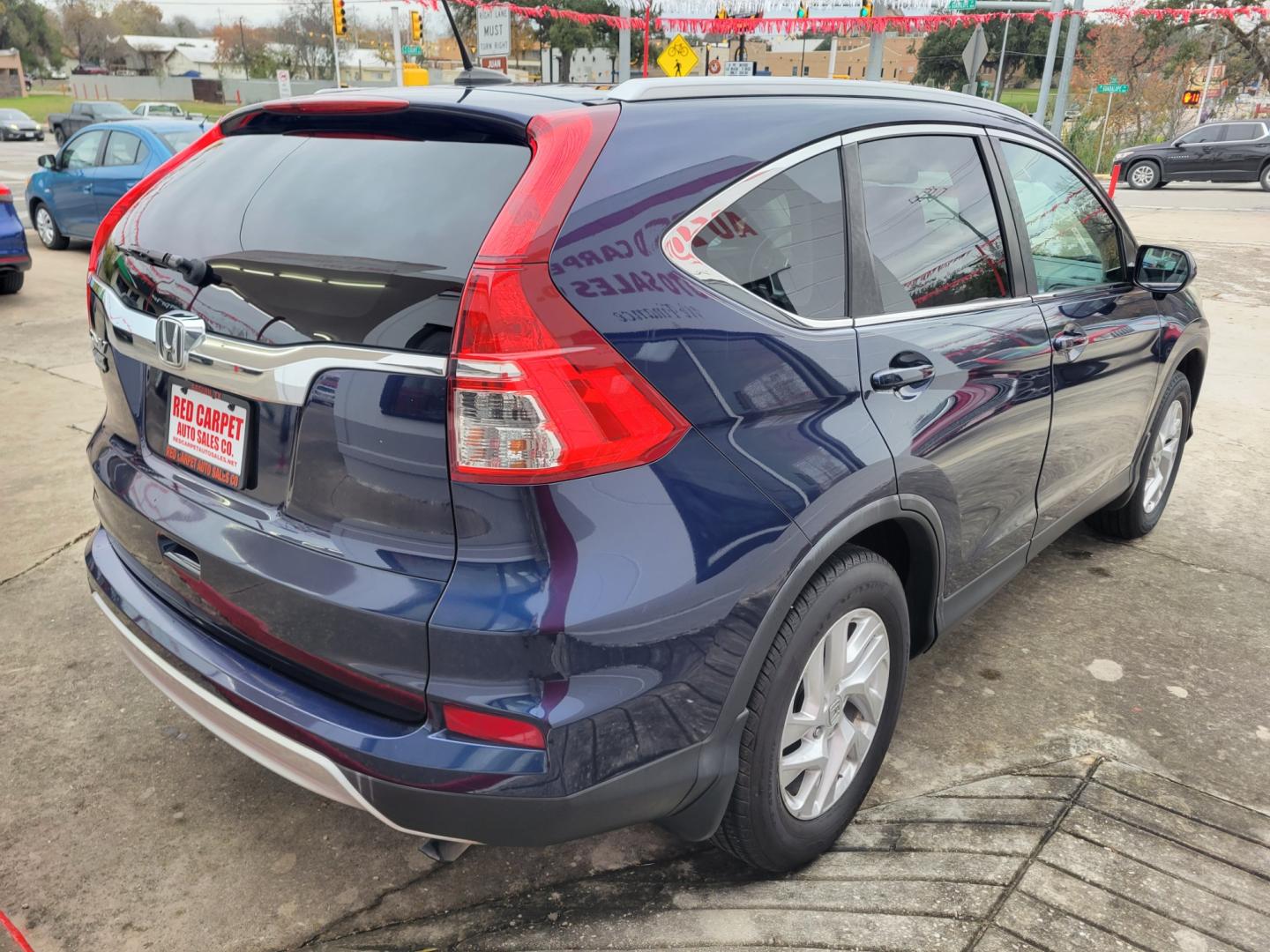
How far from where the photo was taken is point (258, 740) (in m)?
1.92

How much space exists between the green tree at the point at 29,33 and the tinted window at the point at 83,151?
94509mm

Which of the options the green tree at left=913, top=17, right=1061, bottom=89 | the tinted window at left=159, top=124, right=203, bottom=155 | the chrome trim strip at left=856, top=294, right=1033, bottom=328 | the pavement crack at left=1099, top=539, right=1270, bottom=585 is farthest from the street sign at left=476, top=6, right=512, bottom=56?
the green tree at left=913, top=17, right=1061, bottom=89

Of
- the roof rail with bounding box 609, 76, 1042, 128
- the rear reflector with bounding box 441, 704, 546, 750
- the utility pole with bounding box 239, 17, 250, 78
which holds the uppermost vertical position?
the utility pole with bounding box 239, 17, 250, 78

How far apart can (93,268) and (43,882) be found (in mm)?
1512

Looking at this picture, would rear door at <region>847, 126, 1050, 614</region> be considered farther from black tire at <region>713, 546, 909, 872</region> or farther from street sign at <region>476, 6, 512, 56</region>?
street sign at <region>476, 6, 512, 56</region>

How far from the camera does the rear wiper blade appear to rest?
2.02 meters

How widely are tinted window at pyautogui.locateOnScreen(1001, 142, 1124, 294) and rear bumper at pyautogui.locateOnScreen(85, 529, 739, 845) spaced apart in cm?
195

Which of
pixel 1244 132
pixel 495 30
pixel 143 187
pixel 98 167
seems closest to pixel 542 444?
pixel 143 187

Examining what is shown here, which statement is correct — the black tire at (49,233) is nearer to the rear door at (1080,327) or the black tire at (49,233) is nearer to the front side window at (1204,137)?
the rear door at (1080,327)

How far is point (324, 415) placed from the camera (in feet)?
5.81

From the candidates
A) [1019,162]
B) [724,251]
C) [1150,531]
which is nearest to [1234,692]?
[1150,531]

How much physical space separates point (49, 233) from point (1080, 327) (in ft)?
43.7

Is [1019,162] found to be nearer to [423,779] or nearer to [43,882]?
[423,779]

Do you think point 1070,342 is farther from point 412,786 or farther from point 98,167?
point 98,167
